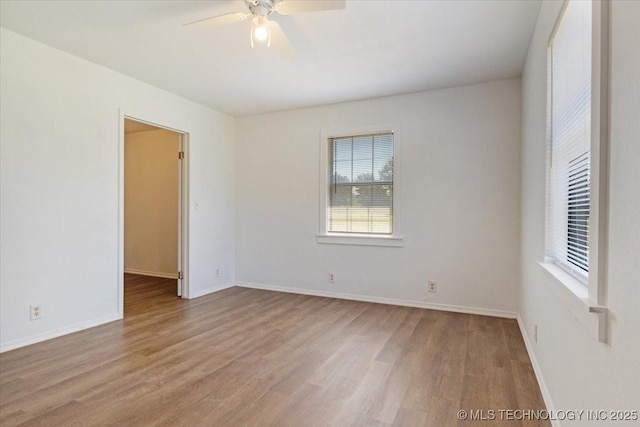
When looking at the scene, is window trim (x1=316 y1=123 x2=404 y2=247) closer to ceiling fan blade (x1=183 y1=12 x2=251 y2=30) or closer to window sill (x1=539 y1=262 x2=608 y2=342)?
window sill (x1=539 y1=262 x2=608 y2=342)

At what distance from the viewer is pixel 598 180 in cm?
117

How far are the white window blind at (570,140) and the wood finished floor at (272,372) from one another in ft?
3.34

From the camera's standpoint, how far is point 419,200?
4141 mm

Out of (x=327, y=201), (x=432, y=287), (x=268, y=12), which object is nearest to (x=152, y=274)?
(x=327, y=201)

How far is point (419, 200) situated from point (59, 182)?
3754 millimetres

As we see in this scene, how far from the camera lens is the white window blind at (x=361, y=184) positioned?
14.4ft

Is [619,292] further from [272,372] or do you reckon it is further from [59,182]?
[59,182]

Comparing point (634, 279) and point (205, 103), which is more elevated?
point (205, 103)

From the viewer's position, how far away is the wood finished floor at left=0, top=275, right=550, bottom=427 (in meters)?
1.95

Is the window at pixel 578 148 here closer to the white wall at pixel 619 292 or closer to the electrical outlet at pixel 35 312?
the white wall at pixel 619 292

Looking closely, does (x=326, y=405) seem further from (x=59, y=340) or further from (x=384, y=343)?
(x=59, y=340)

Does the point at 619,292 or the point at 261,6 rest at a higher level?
the point at 261,6

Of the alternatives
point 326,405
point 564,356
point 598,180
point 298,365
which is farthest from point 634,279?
point 298,365

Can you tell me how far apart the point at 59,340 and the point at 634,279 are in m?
3.92
